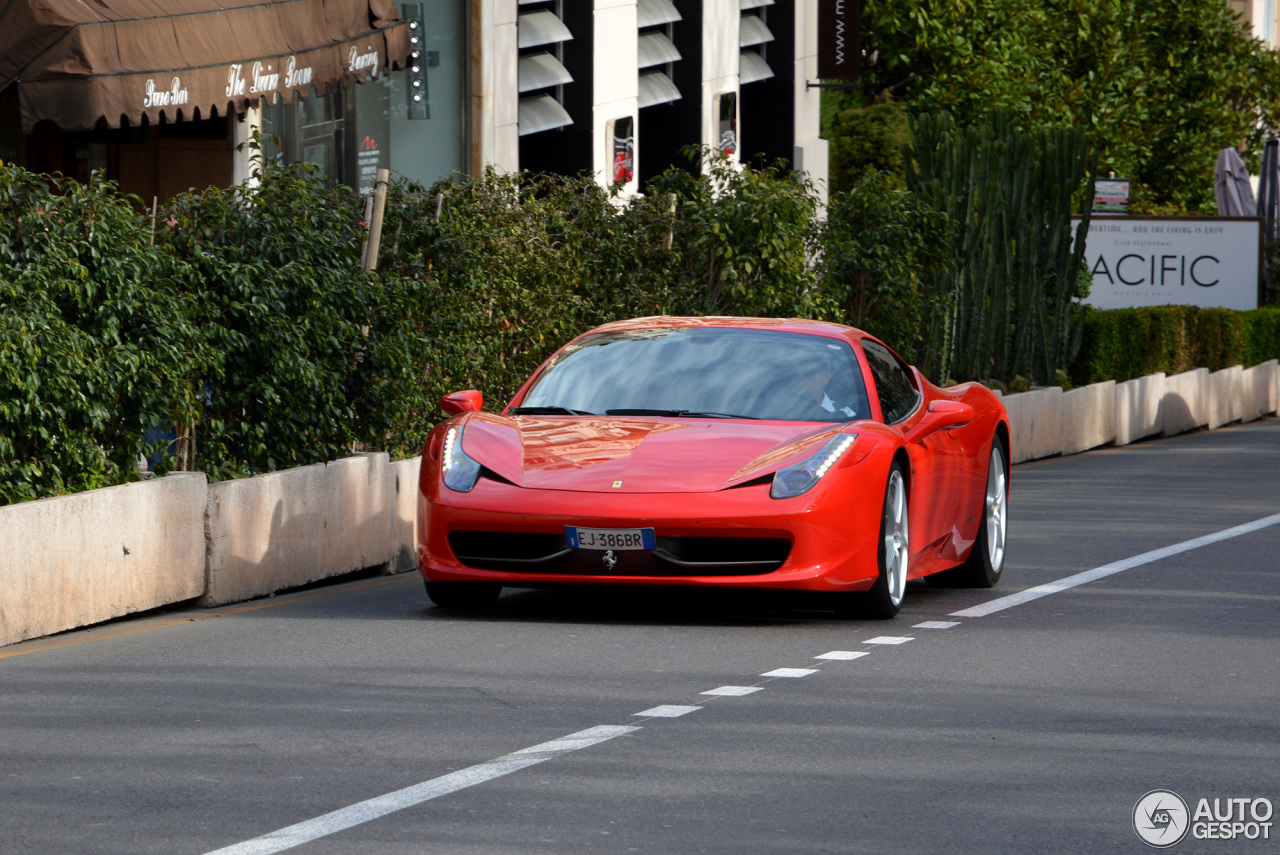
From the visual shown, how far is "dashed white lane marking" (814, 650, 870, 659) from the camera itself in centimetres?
878

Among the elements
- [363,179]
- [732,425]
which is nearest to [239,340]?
[732,425]

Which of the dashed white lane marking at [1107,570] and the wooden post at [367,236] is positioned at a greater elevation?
the wooden post at [367,236]

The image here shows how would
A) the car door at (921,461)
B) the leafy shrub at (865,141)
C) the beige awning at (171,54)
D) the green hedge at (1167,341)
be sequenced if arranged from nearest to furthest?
the car door at (921,461) → the beige awning at (171,54) → the green hedge at (1167,341) → the leafy shrub at (865,141)

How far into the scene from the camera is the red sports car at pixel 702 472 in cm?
935

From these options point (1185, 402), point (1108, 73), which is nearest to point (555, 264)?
point (1185, 402)

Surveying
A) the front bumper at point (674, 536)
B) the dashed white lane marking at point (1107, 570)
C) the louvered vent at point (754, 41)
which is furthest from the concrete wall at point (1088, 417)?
the front bumper at point (674, 536)

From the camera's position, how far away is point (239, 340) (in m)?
11.4

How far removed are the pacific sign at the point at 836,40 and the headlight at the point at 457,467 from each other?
92.3 feet

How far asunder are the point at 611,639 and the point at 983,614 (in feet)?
7.00

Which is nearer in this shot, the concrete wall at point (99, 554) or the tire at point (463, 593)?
the concrete wall at point (99, 554)

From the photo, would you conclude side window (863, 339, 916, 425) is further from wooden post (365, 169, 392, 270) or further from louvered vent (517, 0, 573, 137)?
louvered vent (517, 0, 573, 137)

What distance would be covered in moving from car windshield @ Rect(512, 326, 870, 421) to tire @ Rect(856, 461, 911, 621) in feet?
1.52

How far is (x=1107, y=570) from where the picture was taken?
12.4 m

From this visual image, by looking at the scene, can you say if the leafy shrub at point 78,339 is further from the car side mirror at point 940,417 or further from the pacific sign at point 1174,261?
the pacific sign at point 1174,261
